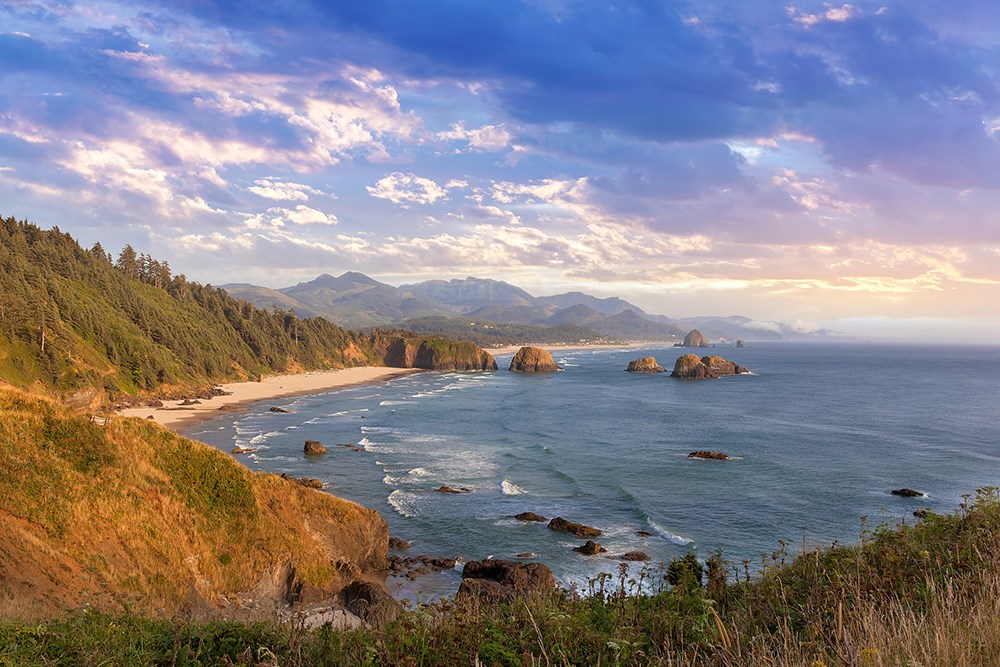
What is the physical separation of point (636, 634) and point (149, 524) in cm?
1915

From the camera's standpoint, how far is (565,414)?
8431 cm

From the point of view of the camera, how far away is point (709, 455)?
53.6m

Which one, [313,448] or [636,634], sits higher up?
[636,634]

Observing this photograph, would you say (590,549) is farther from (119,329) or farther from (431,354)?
(431,354)

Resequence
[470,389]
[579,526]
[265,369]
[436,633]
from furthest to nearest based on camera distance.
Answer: [265,369], [470,389], [579,526], [436,633]

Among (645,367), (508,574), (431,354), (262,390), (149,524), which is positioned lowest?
(262,390)

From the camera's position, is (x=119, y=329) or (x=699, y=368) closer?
(x=119, y=329)

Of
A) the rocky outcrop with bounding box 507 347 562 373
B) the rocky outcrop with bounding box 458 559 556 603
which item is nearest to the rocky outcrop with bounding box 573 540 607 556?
the rocky outcrop with bounding box 458 559 556 603

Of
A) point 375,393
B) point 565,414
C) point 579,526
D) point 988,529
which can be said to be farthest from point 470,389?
point 988,529

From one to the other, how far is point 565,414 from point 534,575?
60.4m

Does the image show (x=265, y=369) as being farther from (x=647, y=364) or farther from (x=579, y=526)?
(x=579, y=526)

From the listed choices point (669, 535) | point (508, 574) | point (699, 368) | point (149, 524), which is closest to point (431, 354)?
point (699, 368)

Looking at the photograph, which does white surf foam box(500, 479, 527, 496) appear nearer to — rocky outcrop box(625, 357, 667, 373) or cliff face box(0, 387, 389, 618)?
cliff face box(0, 387, 389, 618)

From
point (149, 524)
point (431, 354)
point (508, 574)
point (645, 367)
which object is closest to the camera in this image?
point (149, 524)
